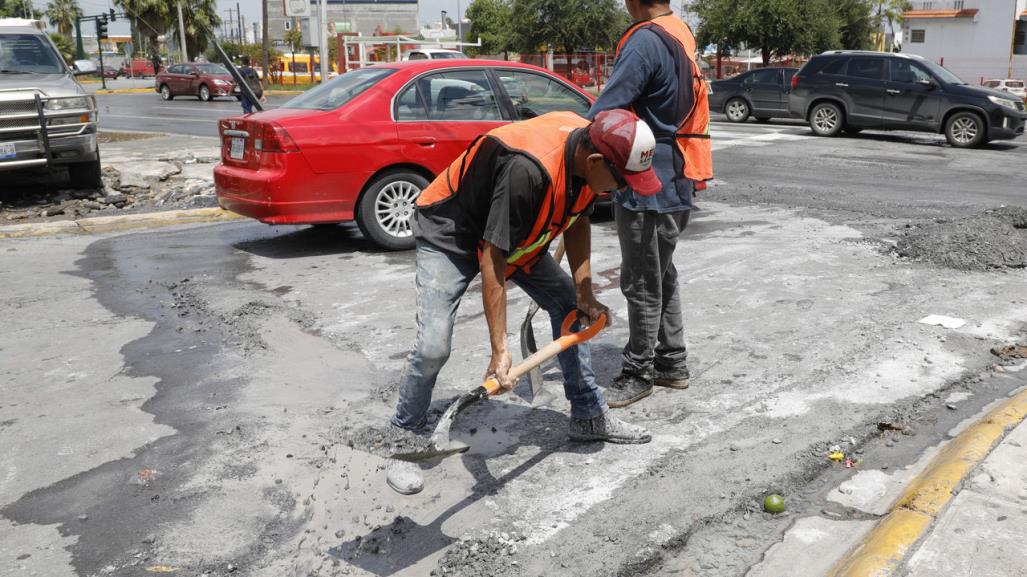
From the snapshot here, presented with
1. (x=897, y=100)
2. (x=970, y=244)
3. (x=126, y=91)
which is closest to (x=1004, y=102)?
(x=897, y=100)

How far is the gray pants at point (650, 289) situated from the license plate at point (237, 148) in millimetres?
4446

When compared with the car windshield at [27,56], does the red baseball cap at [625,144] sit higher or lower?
lower

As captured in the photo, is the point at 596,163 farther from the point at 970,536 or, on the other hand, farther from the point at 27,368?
the point at 27,368

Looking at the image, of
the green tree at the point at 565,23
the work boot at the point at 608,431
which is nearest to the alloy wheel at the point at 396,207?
the work boot at the point at 608,431

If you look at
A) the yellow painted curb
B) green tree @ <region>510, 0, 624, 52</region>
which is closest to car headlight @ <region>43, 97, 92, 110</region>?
green tree @ <region>510, 0, 624, 52</region>

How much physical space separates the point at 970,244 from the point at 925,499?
443 cm

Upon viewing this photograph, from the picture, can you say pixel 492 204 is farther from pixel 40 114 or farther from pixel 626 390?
pixel 40 114

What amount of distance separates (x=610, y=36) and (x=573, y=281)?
37.9 metres

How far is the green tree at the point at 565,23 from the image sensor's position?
3916 centimetres

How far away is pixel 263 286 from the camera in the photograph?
677 centimetres

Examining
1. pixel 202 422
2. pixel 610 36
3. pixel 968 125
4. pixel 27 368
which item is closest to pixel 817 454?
pixel 202 422

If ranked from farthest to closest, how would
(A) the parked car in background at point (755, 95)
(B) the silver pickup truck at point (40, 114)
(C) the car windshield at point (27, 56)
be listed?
(A) the parked car in background at point (755, 95), (C) the car windshield at point (27, 56), (B) the silver pickup truck at point (40, 114)

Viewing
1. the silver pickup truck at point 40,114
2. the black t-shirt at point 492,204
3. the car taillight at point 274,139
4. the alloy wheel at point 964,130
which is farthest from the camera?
the alloy wheel at point 964,130

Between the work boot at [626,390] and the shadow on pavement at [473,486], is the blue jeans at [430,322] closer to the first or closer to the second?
the shadow on pavement at [473,486]
